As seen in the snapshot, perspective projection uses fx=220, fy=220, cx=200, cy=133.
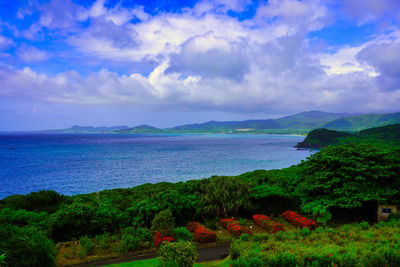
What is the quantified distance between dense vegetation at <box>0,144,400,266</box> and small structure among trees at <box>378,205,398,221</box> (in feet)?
2.13

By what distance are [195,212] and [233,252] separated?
616cm

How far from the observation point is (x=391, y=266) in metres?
7.50

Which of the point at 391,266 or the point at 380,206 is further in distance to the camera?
the point at 380,206

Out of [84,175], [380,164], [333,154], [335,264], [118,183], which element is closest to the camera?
[335,264]

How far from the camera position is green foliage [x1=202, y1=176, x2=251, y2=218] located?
1612 centimetres

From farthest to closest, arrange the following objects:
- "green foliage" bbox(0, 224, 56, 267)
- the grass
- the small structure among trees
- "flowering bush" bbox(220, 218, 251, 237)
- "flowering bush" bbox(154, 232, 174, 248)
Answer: the small structure among trees < "flowering bush" bbox(220, 218, 251, 237) < "flowering bush" bbox(154, 232, 174, 248) < the grass < "green foliage" bbox(0, 224, 56, 267)

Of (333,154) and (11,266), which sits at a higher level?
(333,154)

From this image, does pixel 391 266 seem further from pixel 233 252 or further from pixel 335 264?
pixel 233 252

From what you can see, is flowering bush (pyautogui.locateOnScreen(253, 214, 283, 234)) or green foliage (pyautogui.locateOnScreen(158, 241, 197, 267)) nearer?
green foliage (pyautogui.locateOnScreen(158, 241, 197, 267))

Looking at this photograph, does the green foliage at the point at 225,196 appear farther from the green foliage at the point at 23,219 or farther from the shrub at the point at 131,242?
the green foliage at the point at 23,219

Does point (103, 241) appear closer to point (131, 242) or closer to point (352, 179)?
point (131, 242)

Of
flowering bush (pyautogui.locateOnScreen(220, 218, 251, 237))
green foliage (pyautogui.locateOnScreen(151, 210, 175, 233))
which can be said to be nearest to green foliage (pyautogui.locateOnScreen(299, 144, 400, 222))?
flowering bush (pyautogui.locateOnScreen(220, 218, 251, 237))

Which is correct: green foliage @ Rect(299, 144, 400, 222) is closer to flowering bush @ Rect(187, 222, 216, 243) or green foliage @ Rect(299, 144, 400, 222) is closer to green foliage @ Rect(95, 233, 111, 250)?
flowering bush @ Rect(187, 222, 216, 243)

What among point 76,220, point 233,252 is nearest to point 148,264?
point 233,252
